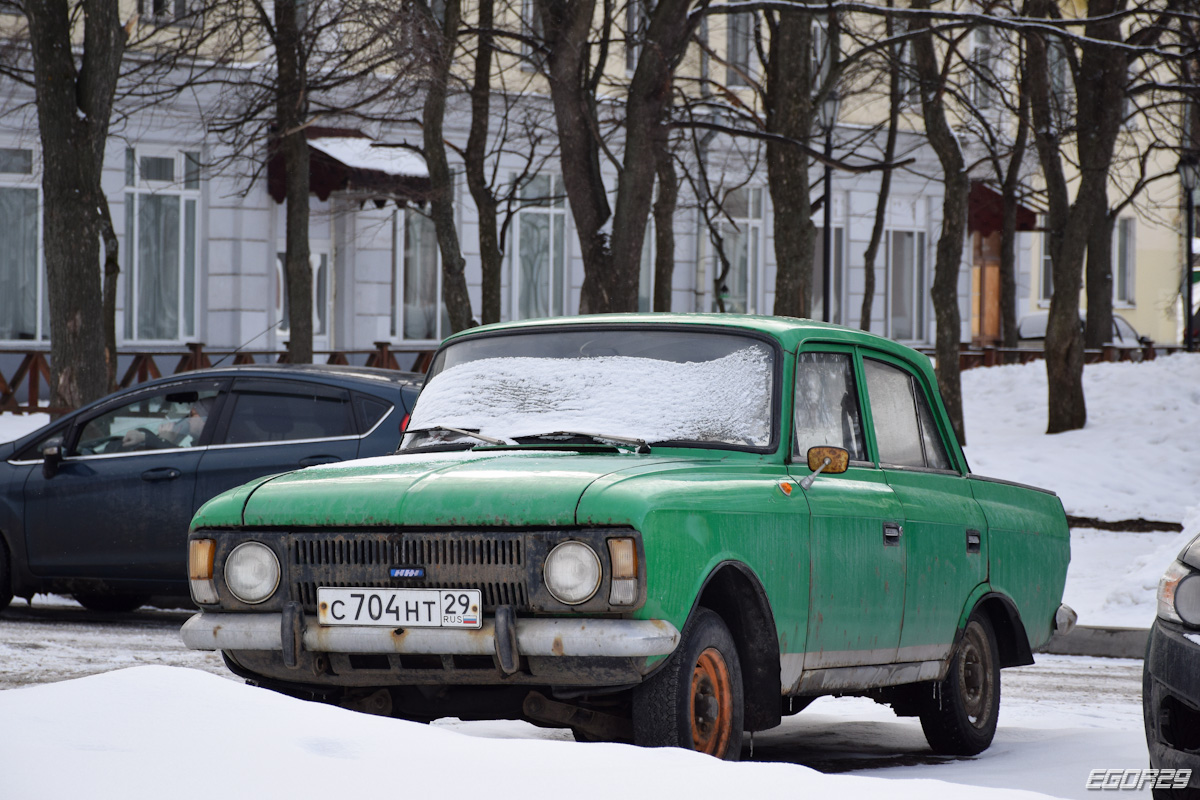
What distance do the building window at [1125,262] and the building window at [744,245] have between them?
57.2 feet

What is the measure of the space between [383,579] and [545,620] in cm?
55

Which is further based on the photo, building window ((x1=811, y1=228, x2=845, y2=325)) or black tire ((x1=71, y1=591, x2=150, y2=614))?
building window ((x1=811, y1=228, x2=845, y2=325))

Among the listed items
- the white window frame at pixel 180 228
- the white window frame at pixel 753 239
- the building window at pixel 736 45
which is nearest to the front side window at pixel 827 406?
the white window frame at pixel 180 228

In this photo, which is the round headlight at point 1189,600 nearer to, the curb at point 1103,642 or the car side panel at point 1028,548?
the car side panel at point 1028,548

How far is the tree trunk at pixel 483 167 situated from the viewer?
20594 mm

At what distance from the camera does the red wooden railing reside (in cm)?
2428

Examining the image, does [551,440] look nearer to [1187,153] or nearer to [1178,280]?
[1187,153]

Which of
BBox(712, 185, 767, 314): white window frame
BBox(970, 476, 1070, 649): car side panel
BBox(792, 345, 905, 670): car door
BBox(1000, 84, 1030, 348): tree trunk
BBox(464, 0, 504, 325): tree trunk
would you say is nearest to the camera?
BBox(792, 345, 905, 670): car door

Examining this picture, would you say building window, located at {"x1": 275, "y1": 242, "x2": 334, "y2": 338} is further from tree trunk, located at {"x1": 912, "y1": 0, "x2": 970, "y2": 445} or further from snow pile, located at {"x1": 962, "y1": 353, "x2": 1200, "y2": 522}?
tree trunk, located at {"x1": 912, "y1": 0, "x2": 970, "y2": 445}

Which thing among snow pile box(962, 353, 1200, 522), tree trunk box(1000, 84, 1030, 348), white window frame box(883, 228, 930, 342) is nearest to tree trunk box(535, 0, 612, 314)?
snow pile box(962, 353, 1200, 522)

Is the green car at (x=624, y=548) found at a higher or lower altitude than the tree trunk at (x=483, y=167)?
lower

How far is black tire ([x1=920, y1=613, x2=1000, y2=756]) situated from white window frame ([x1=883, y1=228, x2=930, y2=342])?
30.9m

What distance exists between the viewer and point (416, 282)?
3130cm

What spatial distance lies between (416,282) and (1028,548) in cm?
2428
